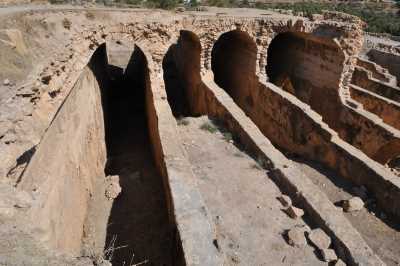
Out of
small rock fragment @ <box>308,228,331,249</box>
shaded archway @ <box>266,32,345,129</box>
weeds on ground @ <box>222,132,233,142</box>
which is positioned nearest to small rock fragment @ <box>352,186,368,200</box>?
small rock fragment @ <box>308,228,331,249</box>

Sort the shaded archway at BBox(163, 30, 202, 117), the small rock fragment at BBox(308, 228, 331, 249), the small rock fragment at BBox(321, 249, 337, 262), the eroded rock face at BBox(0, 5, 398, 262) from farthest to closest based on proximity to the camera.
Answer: the shaded archway at BBox(163, 30, 202, 117) → the small rock fragment at BBox(308, 228, 331, 249) → the small rock fragment at BBox(321, 249, 337, 262) → the eroded rock face at BBox(0, 5, 398, 262)

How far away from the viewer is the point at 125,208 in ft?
25.9

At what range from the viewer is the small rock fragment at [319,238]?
5.34 meters

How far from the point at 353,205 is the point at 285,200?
1790mm

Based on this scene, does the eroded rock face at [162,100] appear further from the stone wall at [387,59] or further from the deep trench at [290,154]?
the stone wall at [387,59]

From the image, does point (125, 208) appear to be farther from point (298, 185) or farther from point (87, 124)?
point (298, 185)

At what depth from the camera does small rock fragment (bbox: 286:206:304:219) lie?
5.93 m

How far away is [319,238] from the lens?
17.8 ft

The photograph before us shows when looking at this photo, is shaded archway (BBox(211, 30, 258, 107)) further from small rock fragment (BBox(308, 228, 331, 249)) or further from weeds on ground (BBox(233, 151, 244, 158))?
small rock fragment (BBox(308, 228, 331, 249))

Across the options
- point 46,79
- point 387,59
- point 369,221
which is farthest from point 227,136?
point 387,59

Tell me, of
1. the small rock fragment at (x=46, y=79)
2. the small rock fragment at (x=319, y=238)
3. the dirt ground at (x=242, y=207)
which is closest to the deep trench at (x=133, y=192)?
the dirt ground at (x=242, y=207)

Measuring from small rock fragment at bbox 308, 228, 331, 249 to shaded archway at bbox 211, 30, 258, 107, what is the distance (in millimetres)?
7557

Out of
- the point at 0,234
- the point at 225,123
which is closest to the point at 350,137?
the point at 225,123

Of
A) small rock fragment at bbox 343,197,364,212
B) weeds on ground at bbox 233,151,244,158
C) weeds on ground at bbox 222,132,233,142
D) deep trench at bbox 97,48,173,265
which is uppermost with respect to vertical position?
weeds on ground at bbox 222,132,233,142
